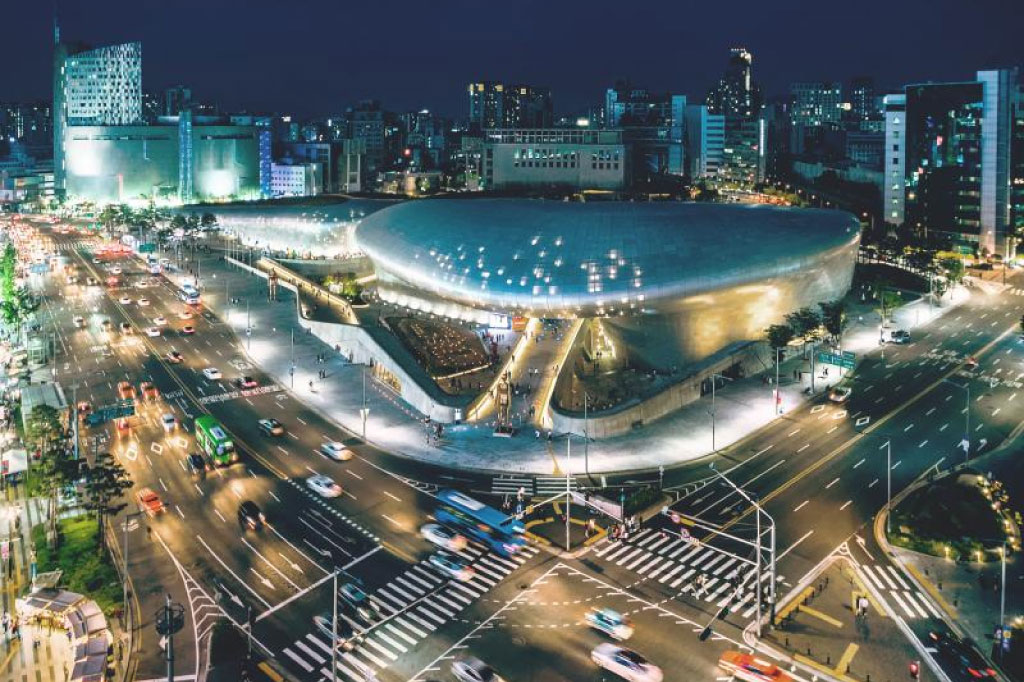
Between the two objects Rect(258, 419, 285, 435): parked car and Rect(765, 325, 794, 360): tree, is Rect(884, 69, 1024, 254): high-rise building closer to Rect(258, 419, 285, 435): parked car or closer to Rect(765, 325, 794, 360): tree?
Rect(765, 325, 794, 360): tree

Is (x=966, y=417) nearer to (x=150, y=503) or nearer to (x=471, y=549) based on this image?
(x=471, y=549)

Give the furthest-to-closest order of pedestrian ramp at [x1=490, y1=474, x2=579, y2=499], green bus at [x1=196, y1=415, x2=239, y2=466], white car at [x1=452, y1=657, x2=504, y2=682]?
green bus at [x1=196, y1=415, x2=239, y2=466] < pedestrian ramp at [x1=490, y1=474, x2=579, y2=499] < white car at [x1=452, y1=657, x2=504, y2=682]

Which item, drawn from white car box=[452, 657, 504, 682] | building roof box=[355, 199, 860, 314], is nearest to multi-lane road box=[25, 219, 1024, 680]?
white car box=[452, 657, 504, 682]

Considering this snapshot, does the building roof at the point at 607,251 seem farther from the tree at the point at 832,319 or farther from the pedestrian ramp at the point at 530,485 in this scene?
the pedestrian ramp at the point at 530,485

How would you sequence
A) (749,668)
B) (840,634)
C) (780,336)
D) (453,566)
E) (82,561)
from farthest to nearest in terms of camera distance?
(780,336) < (453,566) < (82,561) < (840,634) < (749,668)

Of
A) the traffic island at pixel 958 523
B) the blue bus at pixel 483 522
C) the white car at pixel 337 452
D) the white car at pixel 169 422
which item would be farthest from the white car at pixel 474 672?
the white car at pixel 169 422

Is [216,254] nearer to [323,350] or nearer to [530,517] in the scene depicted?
[323,350]

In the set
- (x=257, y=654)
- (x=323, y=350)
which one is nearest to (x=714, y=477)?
(x=257, y=654)

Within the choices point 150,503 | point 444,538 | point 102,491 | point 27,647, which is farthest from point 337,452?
point 27,647
